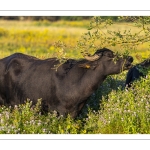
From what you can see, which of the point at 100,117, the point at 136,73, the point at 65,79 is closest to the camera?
the point at 100,117

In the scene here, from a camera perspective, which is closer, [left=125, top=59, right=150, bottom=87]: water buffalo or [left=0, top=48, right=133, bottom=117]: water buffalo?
[left=0, top=48, right=133, bottom=117]: water buffalo

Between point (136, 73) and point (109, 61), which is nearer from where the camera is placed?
point (109, 61)

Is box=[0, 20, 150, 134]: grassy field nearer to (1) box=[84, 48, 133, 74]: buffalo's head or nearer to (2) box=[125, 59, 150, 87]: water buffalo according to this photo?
(1) box=[84, 48, 133, 74]: buffalo's head

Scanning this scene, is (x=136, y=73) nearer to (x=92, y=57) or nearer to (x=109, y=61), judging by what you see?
(x=109, y=61)

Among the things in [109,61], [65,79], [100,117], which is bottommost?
[100,117]

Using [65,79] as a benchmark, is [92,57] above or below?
above

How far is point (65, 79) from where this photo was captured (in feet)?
34.6

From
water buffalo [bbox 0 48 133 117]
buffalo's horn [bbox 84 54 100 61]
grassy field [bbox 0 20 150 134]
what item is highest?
buffalo's horn [bbox 84 54 100 61]

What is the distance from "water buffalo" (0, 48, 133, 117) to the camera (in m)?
10.3

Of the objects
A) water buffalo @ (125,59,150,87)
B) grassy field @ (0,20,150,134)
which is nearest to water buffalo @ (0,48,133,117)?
grassy field @ (0,20,150,134)

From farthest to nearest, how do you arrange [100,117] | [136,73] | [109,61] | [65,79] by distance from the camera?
[136,73] < [65,79] < [109,61] < [100,117]

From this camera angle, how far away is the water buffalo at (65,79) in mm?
10328

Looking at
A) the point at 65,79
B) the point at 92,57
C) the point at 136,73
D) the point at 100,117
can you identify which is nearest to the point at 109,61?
the point at 92,57
